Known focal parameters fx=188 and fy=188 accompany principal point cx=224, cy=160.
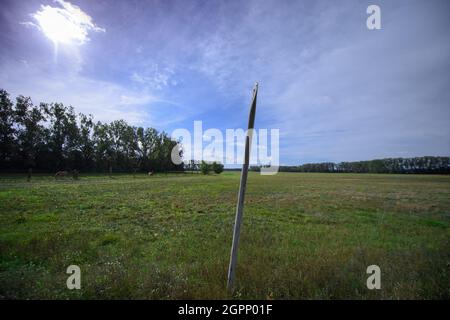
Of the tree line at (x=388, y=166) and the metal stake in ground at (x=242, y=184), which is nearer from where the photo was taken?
the metal stake in ground at (x=242, y=184)

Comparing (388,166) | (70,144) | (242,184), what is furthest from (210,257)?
(388,166)

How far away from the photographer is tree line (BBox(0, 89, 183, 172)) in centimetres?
4575

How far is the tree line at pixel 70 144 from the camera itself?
45.8 m

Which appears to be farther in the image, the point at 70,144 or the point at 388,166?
the point at 388,166

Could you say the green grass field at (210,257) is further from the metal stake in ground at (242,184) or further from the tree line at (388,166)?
the tree line at (388,166)

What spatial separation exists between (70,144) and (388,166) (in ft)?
633

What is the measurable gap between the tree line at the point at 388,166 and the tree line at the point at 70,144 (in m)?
108

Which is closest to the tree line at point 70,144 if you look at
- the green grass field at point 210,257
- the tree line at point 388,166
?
the green grass field at point 210,257

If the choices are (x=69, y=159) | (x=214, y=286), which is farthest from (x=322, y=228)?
(x=69, y=159)

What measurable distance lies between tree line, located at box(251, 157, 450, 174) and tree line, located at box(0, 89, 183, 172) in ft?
354

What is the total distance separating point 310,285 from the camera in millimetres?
3938

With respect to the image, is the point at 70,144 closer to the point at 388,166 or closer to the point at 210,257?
the point at 210,257

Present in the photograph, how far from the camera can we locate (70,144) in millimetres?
60688

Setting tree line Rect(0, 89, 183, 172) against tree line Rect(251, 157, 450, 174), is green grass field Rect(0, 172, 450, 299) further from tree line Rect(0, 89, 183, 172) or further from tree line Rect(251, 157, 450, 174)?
tree line Rect(251, 157, 450, 174)
